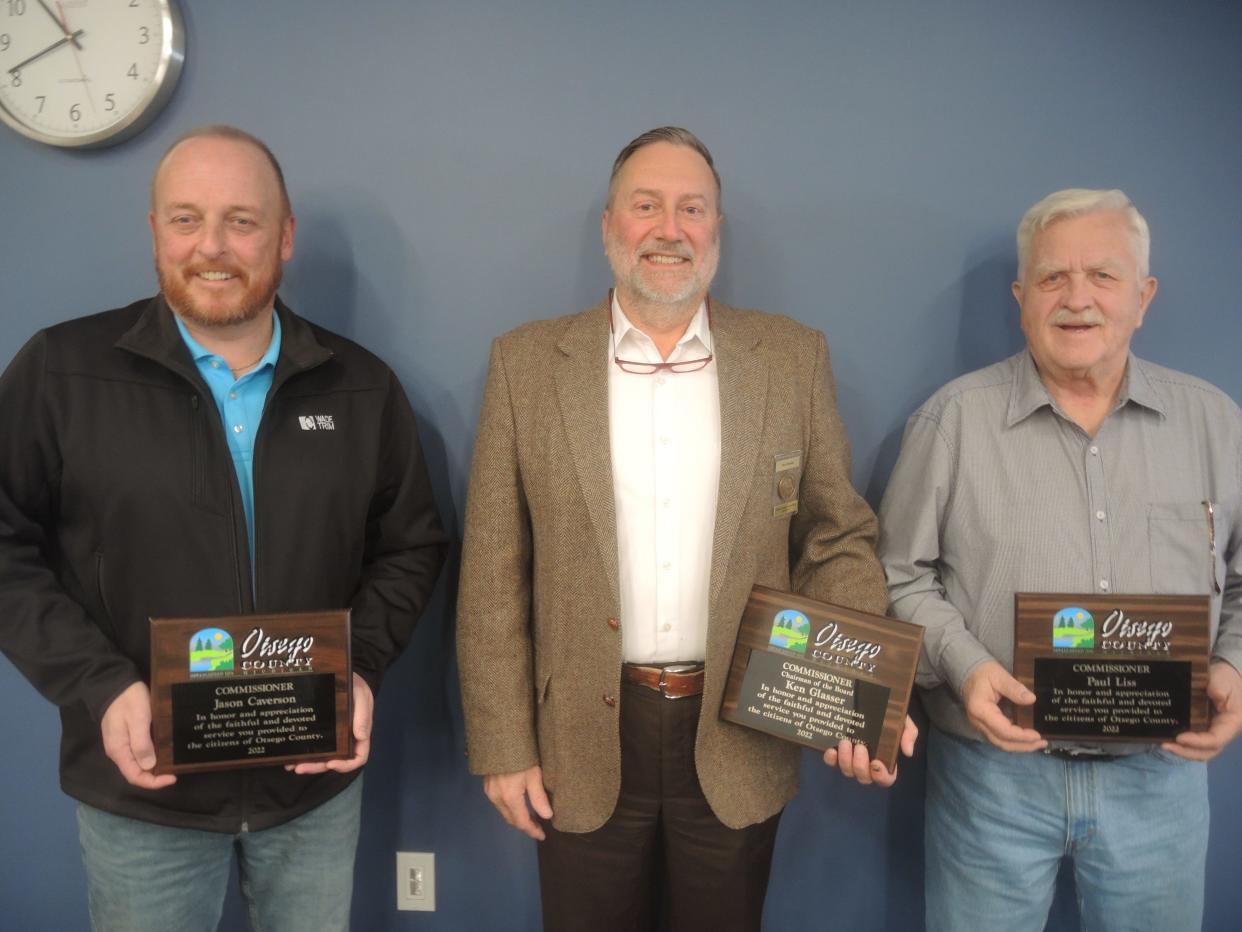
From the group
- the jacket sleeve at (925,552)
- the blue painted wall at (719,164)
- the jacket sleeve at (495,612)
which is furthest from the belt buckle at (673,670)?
the blue painted wall at (719,164)

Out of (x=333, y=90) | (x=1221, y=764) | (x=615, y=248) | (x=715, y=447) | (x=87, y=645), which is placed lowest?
(x=1221, y=764)

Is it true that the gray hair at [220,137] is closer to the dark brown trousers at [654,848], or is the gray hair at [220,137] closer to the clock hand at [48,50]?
the clock hand at [48,50]

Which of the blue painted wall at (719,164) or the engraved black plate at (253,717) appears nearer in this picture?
the engraved black plate at (253,717)

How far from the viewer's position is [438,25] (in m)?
1.94

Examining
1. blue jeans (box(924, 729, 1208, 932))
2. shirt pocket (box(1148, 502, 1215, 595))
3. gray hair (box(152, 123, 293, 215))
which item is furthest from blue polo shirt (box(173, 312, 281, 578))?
shirt pocket (box(1148, 502, 1215, 595))

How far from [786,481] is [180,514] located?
3.66 feet

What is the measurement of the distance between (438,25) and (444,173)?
33 cm

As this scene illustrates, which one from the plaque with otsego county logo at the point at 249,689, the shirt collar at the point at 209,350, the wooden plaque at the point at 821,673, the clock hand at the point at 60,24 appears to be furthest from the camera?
the clock hand at the point at 60,24

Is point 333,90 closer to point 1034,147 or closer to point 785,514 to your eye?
point 785,514

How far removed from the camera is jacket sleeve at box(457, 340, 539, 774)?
162 centimetres

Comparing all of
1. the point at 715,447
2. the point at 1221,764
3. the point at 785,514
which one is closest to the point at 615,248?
the point at 715,447

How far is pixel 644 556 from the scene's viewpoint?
1.60 metres

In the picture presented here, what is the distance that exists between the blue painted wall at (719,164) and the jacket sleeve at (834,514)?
0.36 meters

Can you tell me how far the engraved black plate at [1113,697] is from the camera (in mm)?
1479
